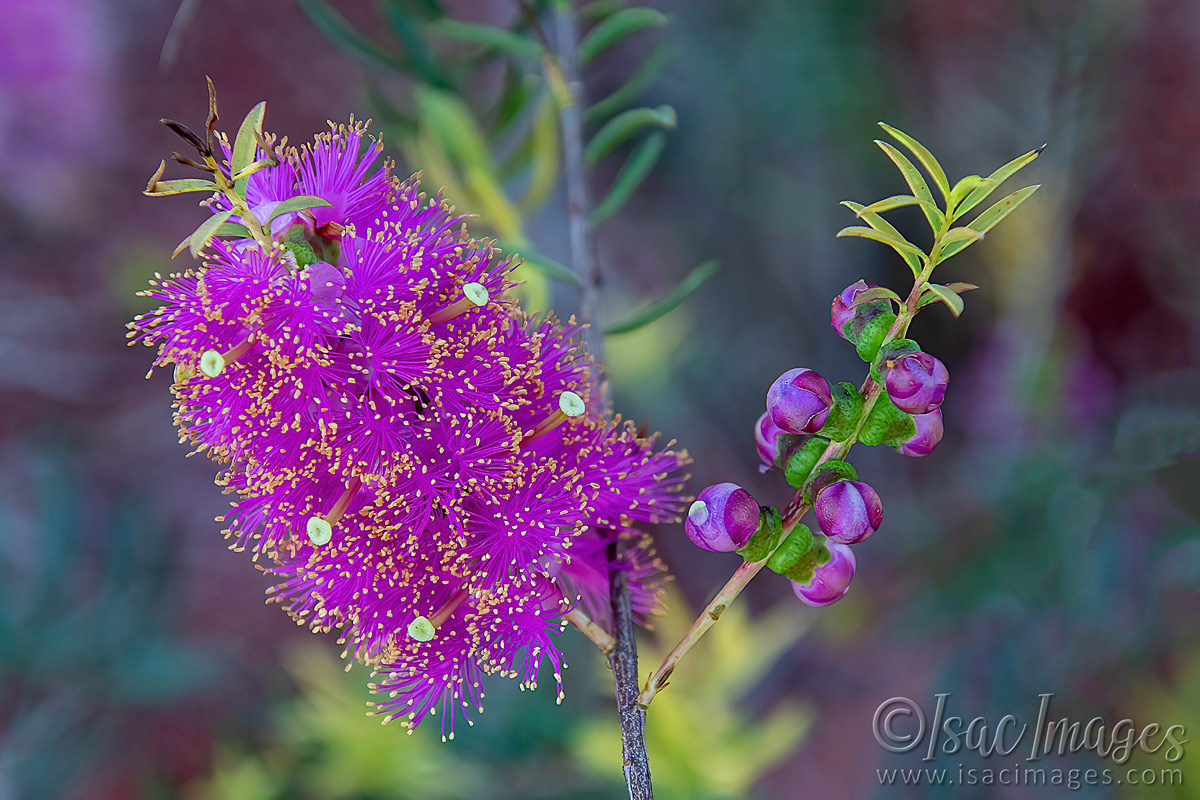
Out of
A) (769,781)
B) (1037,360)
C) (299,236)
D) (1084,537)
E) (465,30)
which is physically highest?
(465,30)

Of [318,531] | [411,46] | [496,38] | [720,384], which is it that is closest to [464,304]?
[318,531]

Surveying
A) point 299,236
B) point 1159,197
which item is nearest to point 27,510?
point 299,236

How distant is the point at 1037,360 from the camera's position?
1.22m

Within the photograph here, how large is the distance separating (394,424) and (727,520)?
156mm

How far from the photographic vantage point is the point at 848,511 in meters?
0.35

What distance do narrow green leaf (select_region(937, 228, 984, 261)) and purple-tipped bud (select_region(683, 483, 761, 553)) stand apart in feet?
0.41

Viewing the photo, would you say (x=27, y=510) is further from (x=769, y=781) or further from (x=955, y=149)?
(x=955, y=149)

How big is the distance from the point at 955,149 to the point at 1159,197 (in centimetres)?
32

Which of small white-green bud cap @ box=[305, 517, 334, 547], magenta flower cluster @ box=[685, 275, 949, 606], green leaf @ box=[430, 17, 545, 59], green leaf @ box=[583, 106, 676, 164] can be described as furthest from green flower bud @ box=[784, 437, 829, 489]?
green leaf @ box=[430, 17, 545, 59]

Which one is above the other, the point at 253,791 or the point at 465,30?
the point at 465,30

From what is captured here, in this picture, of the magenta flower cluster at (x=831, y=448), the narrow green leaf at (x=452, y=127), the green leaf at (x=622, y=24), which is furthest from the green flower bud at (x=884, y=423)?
the narrow green leaf at (x=452, y=127)

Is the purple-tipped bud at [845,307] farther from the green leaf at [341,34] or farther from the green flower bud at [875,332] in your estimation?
the green leaf at [341,34]

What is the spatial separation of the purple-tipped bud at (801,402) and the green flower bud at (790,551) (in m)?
0.05

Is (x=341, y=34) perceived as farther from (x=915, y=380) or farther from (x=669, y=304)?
(x=915, y=380)
